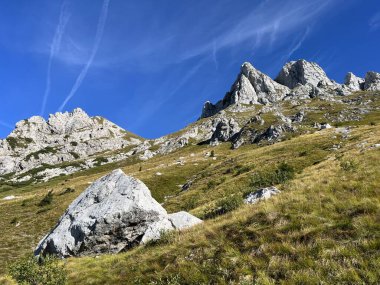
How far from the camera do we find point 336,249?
10.8 m

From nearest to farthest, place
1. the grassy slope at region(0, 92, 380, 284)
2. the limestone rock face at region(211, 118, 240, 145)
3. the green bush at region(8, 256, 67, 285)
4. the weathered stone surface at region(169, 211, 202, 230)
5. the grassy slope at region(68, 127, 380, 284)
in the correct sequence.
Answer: the grassy slope at region(68, 127, 380, 284)
the grassy slope at region(0, 92, 380, 284)
the green bush at region(8, 256, 67, 285)
the weathered stone surface at region(169, 211, 202, 230)
the limestone rock face at region(211, 118, 240, 145)

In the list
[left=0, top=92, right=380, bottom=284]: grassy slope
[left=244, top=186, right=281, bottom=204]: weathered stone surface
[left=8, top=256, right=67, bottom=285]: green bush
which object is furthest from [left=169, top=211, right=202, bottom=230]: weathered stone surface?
[left=8, top=256, right=67, bottom=285]: green bush

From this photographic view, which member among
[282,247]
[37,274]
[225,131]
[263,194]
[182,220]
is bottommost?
[282,247]

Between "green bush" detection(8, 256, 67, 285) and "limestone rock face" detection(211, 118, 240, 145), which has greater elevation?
"limestone rock face" detection(211, 118, 240, 145)

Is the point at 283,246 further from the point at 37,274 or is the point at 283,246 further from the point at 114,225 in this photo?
the point at 114,225

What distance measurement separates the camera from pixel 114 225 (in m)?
23.2

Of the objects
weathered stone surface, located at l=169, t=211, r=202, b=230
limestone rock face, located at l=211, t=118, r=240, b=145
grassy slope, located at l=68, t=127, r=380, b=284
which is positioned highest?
limestone rock face, located at l=211, t=118, r=240, b=145

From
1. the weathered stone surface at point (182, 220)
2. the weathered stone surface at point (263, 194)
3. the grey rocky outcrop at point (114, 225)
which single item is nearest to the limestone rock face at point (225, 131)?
the grey rocky outcrop at point (114, 225)

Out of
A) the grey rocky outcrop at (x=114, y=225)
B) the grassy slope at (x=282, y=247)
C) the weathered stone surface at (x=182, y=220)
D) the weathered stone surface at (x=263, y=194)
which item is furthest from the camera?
the grey rocky outcrop at (x=114, y=225)

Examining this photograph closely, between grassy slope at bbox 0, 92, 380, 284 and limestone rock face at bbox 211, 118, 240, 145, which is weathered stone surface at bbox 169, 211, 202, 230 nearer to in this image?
grassy slope at bbox 0, 92, 380, 284

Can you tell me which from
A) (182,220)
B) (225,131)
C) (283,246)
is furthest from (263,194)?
(225,131)

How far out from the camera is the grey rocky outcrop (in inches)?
898

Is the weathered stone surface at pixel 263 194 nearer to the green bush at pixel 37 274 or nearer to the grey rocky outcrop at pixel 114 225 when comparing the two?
the grey rocky outcrop at pixel 114 225

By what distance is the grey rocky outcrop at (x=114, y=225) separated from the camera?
898 inches
